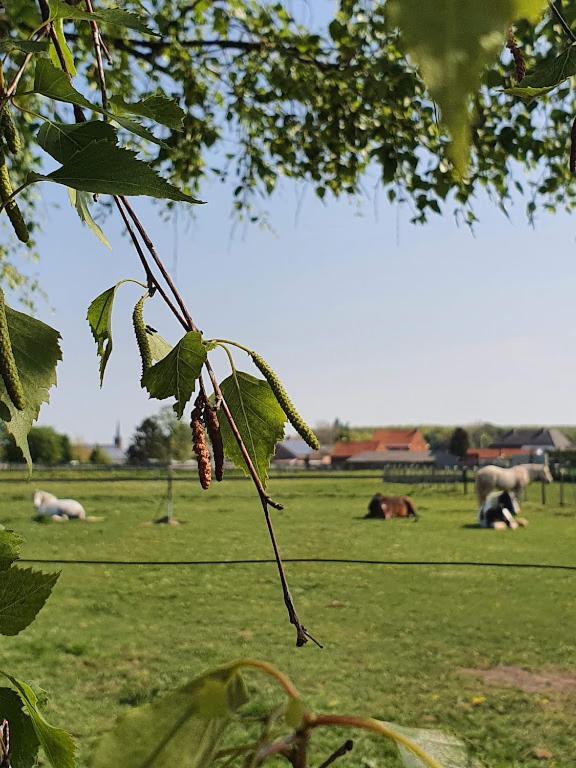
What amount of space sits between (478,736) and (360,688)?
651 millimetres

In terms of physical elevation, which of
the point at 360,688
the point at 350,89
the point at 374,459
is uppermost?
the point at 350,89

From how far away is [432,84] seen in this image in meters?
0.04

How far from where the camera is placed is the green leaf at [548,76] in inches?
5.2

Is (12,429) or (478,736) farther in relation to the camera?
(478,736)

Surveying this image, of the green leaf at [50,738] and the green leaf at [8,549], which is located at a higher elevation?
the green leaf at [8,549]

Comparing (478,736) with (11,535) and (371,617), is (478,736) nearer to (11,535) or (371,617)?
(371,617)

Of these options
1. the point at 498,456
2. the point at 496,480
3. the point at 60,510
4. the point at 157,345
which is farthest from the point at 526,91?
the point at 498,456

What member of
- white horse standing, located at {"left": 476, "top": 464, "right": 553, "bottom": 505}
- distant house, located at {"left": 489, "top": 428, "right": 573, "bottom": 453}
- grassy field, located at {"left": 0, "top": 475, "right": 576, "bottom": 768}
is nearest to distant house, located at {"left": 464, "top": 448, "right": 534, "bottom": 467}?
distant house, located at {"left": 489, "top": 428, "right": 573, "bottom": 453}

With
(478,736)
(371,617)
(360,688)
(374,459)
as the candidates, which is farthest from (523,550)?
(374,459)

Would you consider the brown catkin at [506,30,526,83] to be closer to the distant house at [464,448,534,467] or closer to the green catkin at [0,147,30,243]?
the green catkin at [0,147,30,243]

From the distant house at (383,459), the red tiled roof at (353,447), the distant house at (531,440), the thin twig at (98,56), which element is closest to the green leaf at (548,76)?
the thin twig at (98,56)

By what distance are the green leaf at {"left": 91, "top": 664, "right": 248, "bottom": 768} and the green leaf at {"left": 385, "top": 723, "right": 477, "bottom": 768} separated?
0.02 m

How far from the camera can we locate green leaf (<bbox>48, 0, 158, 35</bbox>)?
0.56ft

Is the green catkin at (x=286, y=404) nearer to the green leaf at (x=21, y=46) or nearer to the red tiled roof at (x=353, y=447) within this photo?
the green leaf at (x=21, y=46)
